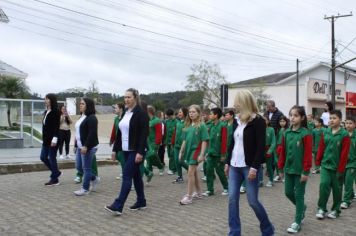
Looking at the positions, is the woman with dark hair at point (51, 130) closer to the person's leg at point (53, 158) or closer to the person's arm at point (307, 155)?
the person's leg at point (53, 158)

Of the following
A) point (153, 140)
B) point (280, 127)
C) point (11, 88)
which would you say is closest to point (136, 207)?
point (153, 140)

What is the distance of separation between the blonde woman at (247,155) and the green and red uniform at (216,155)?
354 centimetres

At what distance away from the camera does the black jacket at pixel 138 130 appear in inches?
281

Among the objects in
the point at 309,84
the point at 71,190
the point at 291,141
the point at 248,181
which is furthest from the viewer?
the point at 309,84

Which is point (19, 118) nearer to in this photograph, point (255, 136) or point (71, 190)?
point (71, 190)

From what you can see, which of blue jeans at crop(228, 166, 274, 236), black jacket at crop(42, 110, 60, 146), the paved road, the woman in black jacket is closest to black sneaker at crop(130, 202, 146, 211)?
the woman in black jacket

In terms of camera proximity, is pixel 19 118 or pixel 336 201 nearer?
pixel 336 201

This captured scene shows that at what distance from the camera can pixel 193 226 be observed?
258 inches

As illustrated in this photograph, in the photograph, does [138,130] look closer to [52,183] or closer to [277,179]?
[52,183]

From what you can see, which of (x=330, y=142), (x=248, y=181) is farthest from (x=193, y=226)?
(x=330, y=142)

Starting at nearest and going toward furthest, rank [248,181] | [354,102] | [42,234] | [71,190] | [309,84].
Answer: [248,181] → [42,234] → [71,190] → [309,84] → [354,102]

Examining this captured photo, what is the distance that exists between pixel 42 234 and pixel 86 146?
2.78m

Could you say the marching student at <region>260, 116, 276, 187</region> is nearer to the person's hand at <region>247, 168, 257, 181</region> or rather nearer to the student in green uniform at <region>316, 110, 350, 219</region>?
the student in green uniform at <region>316, 110, 350, 219</region>

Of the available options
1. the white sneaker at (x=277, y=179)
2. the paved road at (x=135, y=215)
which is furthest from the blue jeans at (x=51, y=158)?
the white sneaker at (x=277, y=179)
